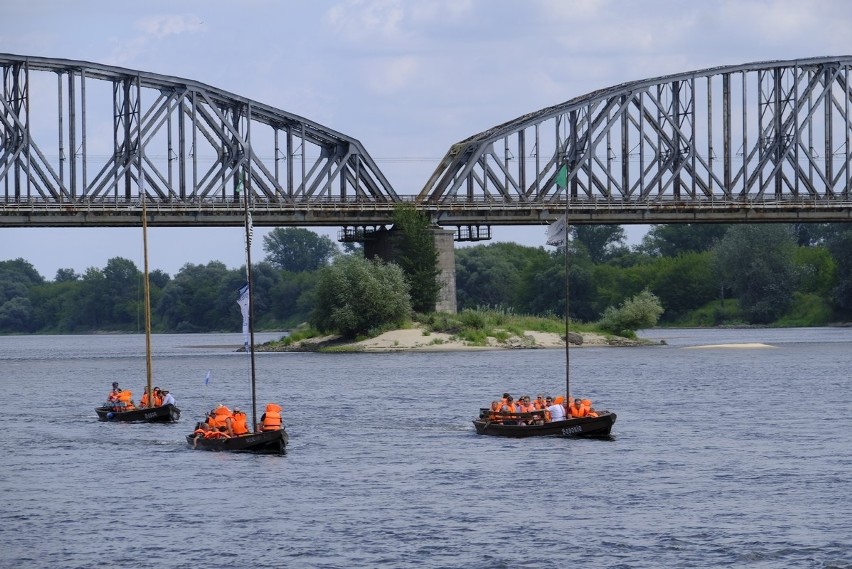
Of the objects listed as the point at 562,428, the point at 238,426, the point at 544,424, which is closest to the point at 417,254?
the point at 544,424

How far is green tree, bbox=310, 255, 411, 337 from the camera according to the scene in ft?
427

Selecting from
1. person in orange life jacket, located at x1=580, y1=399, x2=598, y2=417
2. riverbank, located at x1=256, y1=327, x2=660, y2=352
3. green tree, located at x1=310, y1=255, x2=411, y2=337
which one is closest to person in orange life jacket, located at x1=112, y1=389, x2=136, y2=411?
person in orange life jacket, located at x1=580, y1=399, x2=598, y2=417

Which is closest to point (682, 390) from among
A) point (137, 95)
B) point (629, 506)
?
point (629, 506)

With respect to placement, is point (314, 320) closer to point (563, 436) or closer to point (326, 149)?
point (326, 149)

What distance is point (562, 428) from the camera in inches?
2534

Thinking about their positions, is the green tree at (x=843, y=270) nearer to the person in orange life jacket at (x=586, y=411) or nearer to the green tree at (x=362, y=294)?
the green tree at (x=362, y=294)

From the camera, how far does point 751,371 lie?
357 feet

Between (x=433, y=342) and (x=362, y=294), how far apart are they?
24.6 feet

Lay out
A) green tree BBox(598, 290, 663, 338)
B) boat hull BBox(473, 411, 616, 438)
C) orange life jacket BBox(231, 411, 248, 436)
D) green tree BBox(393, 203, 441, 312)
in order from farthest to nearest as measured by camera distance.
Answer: green tree BBox(598, 290, 663, 338), green tree BBox(393, 203, 441, 312), boat hull BBox(473, 411, 616, 438), orange life jacket BBox(231, 411, 248, 436)

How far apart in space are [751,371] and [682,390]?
18964mm

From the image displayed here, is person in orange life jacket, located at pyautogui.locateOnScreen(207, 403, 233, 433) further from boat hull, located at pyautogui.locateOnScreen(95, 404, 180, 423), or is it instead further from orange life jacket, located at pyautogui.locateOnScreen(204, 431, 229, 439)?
boat hull, located at pyautogui.locateOnScreen(95, 404, 180, 423)

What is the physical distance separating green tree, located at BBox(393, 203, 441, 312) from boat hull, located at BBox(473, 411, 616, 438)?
67.1 metres

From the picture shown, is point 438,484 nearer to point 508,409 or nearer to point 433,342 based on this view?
point 508,409

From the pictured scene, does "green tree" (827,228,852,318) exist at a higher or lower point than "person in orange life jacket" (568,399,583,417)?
higher
